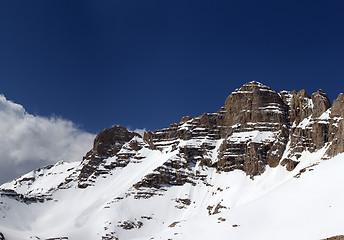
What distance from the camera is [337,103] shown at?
186750 mm

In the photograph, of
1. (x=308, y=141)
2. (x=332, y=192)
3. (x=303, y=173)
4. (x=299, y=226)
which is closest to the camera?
(x=299, y=226)

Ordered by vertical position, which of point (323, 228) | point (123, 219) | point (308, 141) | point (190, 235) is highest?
point (308, 141)

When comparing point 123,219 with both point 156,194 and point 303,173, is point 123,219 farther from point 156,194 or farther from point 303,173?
point 303,173

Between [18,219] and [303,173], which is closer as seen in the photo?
[303,173]

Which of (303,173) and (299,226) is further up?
(303,173)

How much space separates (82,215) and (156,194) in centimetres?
4058

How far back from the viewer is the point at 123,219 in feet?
582

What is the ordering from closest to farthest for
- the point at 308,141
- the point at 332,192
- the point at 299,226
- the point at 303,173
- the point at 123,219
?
the point at 299,226 < the point at 332,192 < the point at 303,173 < the point at 123,219 < the point at 308,141

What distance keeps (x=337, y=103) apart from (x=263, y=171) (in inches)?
2056

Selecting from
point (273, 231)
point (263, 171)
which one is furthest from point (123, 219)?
point (273, 231)

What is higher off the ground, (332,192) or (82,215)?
(82,215)

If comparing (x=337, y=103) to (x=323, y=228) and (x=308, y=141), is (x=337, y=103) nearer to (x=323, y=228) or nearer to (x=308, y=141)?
(x=308, y=141)

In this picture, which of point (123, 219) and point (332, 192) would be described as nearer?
point (332, 192)

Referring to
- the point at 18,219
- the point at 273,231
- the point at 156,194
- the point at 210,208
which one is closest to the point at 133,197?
the point at 156,194
